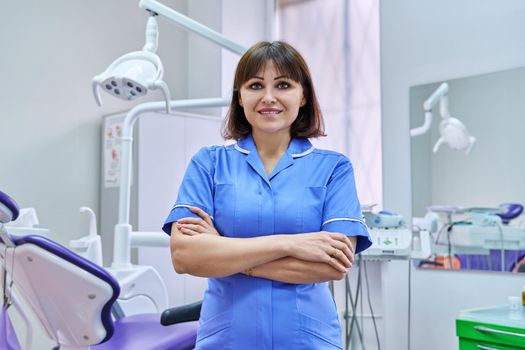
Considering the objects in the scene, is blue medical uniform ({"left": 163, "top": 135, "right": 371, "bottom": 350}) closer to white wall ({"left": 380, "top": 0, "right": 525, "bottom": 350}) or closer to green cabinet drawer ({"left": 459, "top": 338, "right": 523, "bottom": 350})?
green cabinet drawer ({"left": 459, "top": 338, "right": 523, "bottom": 350})

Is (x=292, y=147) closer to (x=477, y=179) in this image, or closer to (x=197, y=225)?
(x=197, y=225)

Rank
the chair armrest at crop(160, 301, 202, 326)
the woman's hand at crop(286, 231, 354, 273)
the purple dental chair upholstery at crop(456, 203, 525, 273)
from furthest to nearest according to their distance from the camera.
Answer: the purple dental chair upholstery at crop(456, 203, 525, 273), the chair armrest at crop(160, 301, 202, 326), the woman's hand at crop(286, 231, 354, 273)

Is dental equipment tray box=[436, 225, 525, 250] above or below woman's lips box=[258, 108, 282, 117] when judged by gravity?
below

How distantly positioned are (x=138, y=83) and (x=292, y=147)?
83 cm

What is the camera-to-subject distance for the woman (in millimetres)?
1148

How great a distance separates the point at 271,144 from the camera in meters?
1.31

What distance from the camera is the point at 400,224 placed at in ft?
8.37

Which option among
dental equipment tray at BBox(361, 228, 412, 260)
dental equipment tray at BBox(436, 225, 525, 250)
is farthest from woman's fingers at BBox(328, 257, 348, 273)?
dental equipment tray at BBox(436, 225, 525, 250)

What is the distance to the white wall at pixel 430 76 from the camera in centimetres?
265

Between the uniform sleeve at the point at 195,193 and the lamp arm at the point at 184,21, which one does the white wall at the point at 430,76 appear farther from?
the uniform sleeve at the point at 195,193

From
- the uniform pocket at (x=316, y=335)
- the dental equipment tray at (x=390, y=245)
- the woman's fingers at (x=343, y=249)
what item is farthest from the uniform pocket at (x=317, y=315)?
the dental equipment tray at (x=390, y=245)

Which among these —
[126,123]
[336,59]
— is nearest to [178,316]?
[126,123]

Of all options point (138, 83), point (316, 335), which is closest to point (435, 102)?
point (138, 83)

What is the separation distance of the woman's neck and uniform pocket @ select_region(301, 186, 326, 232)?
0.46 ft
